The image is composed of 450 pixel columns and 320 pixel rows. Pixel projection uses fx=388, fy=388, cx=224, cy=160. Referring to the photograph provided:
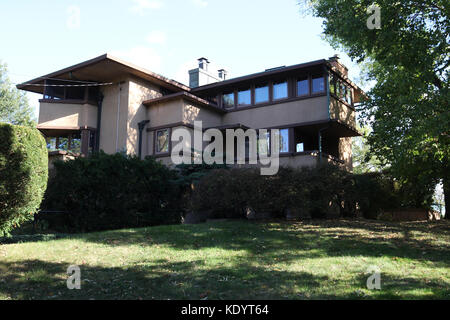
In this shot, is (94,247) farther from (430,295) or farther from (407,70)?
(407,70)

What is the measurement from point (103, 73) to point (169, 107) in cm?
402

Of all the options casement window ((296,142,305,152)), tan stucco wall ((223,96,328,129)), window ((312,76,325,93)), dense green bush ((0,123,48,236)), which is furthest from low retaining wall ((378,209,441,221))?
dense green bush ((0,123,48,236))

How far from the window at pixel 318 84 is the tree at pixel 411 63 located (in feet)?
10.9

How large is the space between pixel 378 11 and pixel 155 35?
7.86m

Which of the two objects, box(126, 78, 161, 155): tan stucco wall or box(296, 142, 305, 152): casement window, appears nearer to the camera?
box(126, 78, 161, 155): tan stucco wall

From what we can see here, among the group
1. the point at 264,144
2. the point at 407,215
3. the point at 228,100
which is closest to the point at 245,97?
the point at 228,100

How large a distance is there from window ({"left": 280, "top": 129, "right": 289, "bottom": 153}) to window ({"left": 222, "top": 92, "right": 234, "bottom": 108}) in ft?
12.2

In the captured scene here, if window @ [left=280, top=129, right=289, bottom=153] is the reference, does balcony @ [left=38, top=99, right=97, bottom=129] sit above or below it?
above

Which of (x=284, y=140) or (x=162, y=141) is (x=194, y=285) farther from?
(x=162, y=141)

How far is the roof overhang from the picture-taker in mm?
19125

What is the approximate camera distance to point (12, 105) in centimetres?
4259

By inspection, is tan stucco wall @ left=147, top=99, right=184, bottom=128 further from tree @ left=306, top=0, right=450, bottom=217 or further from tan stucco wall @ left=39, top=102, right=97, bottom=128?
tree @ left=306, top=0, right=450, bottom=217

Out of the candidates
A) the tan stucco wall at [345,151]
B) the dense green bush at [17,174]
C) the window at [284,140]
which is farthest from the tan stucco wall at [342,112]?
the dense green bush at [17,174]

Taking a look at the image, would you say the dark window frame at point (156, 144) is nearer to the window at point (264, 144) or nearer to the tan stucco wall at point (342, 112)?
the window at point (264, 144)
